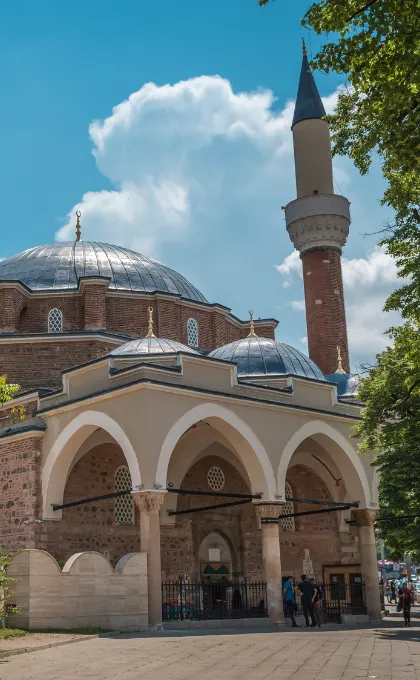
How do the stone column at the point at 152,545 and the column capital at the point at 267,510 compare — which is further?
the column capital at the point at 267,510

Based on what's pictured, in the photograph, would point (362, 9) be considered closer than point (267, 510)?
Yes

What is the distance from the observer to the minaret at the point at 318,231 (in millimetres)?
22938

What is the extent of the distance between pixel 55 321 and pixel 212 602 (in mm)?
7755

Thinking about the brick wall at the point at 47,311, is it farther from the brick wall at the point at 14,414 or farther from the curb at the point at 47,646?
the curb at the point at 47,646

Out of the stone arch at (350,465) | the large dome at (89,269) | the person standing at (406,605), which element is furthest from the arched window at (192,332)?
the person standing at (406,605)

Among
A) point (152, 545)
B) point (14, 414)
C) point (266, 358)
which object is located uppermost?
point (266, 358)

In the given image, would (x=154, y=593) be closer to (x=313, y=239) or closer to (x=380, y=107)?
(x=380, y=107)

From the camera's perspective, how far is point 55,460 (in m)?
14.3

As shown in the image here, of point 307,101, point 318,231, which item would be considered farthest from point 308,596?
point 307,101

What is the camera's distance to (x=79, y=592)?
1141 cm

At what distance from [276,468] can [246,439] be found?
0.85 meters

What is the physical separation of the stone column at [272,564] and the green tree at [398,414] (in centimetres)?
207

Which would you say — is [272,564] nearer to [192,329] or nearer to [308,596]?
[308,596]

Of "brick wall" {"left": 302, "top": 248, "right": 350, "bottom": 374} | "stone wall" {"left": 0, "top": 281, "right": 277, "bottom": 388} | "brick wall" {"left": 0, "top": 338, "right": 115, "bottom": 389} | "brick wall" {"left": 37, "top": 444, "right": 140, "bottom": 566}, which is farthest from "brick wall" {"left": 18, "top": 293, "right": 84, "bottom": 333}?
"brick wall" {"left": 302, "top": 248, "right": 350, "bottom": 374}
